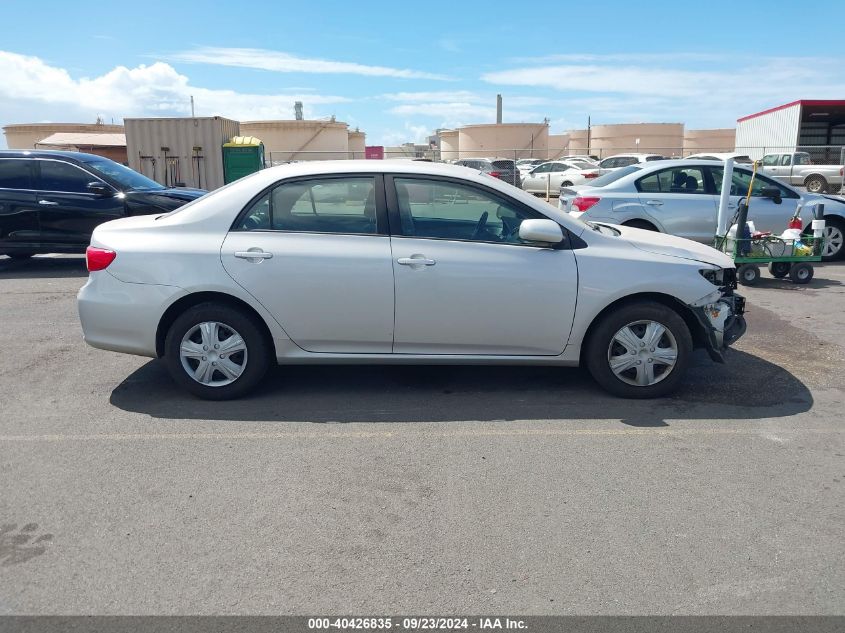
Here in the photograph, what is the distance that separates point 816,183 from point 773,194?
2013 centimetres

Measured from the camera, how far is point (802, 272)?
927 centimetres

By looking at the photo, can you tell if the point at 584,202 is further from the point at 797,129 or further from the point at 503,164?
the point at 797,129

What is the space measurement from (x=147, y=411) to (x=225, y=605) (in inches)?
94.7

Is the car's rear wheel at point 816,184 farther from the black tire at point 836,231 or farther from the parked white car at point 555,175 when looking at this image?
the black tire at point 836,231

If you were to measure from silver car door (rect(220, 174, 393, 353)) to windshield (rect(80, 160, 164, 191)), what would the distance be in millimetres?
6368

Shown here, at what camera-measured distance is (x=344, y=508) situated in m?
3.60

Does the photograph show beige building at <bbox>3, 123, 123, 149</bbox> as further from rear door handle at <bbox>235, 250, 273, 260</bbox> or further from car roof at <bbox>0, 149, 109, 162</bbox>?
rear door handle at <bbox>235, 250, 273, 260</bbox>

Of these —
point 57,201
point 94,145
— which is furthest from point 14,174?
point 94,145

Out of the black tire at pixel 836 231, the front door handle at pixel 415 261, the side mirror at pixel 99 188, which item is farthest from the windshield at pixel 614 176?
the side mirror at pixel 99 188

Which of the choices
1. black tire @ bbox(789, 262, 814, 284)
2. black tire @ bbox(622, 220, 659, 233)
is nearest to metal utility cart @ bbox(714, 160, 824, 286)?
black tire @ bbox(789, 262, 814, 284)

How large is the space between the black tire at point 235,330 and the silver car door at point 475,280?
936 mm

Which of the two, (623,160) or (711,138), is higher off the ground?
(711,138)

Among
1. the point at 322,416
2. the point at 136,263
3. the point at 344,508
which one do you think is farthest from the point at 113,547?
the point at 136,263

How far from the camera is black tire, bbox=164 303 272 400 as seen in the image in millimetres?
4895
